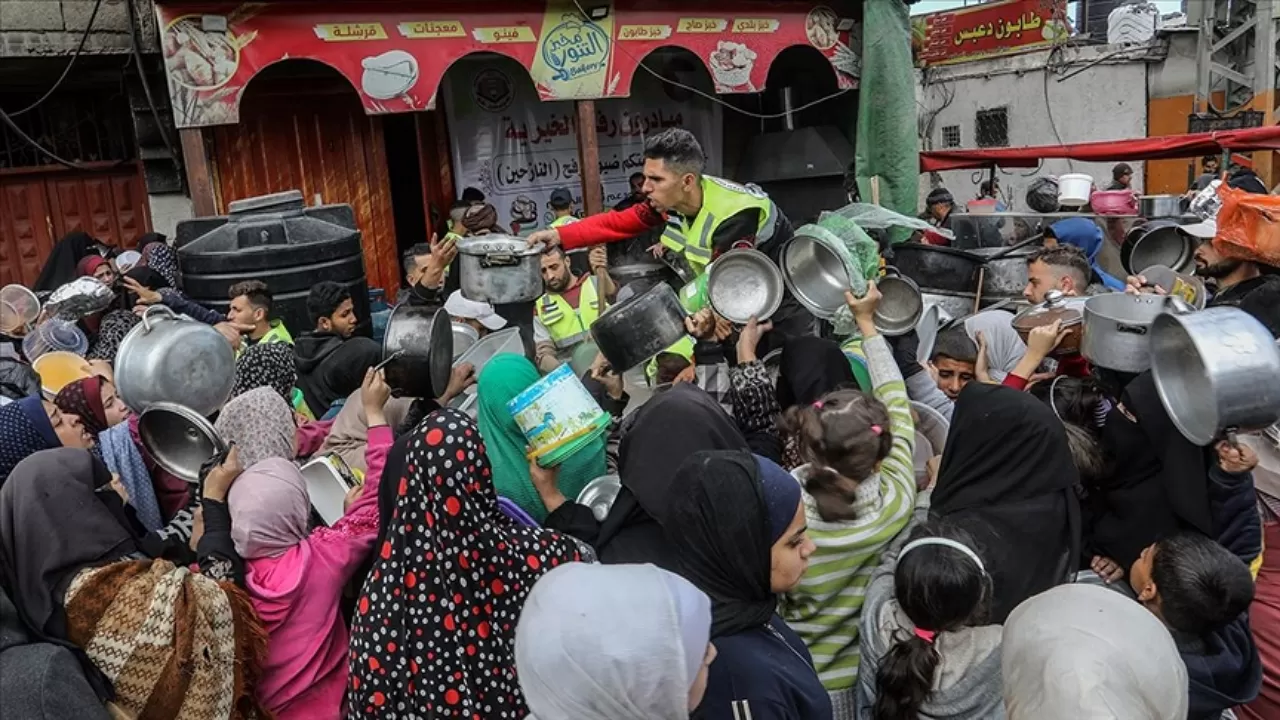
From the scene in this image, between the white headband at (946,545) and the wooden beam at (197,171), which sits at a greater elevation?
the wooden beam at (197,171)

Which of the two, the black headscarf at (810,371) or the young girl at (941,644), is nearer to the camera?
the young girl at (941,644)

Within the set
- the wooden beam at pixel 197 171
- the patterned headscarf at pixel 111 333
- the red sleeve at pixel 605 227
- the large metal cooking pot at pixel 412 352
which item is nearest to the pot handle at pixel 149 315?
the large metal cooking pot at pixel 412 352

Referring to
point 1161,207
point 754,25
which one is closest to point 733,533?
point 1161,207

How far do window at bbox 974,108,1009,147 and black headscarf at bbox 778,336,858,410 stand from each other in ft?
53.1

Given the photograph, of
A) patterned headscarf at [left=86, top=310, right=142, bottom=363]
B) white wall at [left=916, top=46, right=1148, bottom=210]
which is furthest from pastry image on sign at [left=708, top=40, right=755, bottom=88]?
white wall at [left=916, top=46, right=1148, bottom=210]

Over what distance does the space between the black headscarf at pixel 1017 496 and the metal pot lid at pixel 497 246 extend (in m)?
1.99

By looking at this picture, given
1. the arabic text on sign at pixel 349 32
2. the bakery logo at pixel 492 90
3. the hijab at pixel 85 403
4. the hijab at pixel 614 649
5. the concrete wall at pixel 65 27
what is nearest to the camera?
the hijab at pixel 614 649

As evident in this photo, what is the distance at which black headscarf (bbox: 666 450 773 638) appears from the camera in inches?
69.4

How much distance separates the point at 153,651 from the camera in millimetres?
Answer: 2127

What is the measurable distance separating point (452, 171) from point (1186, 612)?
8071mm

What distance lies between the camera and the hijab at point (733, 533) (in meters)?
1.76

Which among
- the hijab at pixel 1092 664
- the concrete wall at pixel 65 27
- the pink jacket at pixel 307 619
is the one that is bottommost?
the pink jacket at pixel 307 619

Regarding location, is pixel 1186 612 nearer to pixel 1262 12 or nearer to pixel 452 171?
pixel 452 171

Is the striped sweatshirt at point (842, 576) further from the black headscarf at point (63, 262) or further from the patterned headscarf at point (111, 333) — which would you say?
the black headscarf at point (63, 262)
